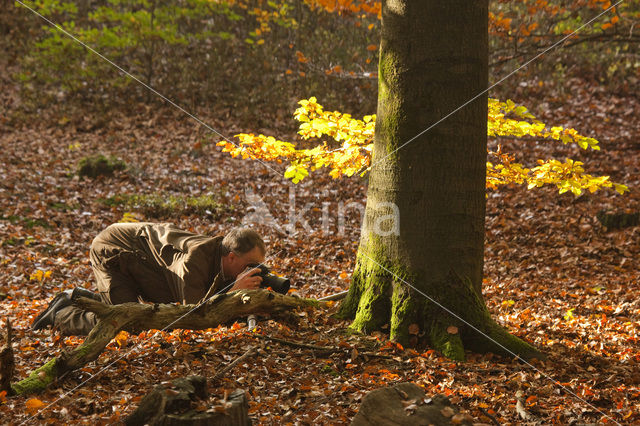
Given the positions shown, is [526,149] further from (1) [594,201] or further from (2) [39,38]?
(2) [39,38]

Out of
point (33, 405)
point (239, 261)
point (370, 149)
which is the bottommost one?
point (33, 405)

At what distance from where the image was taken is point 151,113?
13.2 m

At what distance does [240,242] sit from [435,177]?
1.64 meters

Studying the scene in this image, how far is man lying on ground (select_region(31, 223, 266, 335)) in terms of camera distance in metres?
4.09

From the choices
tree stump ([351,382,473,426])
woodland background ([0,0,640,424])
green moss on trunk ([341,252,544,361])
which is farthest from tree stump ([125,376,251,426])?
green moss on trunk ([341,252,544,361])

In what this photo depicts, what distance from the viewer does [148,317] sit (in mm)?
3488

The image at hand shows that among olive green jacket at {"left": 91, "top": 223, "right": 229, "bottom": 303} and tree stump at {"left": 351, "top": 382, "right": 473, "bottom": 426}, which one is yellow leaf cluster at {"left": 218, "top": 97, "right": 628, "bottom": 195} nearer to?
olive green jacket at {"left": 91, "top": 223, "right": 229, "bottom": 303}

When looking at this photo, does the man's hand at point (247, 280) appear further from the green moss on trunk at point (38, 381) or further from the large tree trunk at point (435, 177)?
the green moss on trunk at point (38, 381)

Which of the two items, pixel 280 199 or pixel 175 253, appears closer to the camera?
pixel 175 253

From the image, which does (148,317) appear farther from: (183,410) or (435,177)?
(435,177)

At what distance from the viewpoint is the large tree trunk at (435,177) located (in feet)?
11.5

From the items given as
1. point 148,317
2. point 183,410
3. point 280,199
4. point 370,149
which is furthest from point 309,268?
point 183,410

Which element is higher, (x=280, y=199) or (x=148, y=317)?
(x=280, y=199)

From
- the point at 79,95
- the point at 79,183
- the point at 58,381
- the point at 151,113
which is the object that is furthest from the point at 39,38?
the point at 58,381
